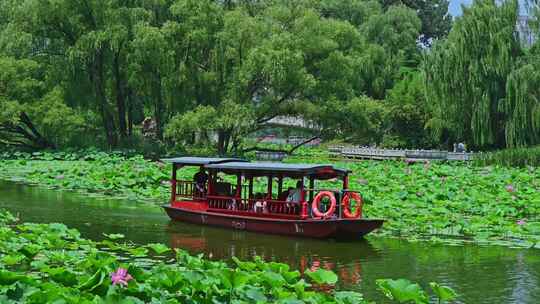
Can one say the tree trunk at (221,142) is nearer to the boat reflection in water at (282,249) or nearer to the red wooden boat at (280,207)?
the red wooden boat at (280,207)

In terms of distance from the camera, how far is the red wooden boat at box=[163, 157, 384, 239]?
507 inches

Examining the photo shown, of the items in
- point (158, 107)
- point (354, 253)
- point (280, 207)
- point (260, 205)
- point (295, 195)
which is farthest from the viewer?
point (158, 107)

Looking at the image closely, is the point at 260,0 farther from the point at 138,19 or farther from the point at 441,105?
the point at 441,105

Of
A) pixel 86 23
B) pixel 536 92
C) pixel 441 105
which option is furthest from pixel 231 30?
pixel 536 92

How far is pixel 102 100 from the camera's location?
30.4 metres

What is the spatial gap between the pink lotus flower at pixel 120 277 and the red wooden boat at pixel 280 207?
724cm

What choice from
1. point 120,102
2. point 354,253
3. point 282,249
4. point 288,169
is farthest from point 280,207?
point 120,102

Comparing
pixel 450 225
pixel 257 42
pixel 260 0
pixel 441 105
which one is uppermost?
pixel 260 0

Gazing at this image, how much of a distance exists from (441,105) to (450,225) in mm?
17428

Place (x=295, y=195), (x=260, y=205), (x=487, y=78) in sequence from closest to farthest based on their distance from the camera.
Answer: (x=295, y=195), (x=260, y=205), (x=487, y=78)

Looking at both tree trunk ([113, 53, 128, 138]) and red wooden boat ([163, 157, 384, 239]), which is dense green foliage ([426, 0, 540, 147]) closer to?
tree trunk ([113, 53, 128, 138])

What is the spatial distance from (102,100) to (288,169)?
18235 millimetres

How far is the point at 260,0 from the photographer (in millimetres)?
33500

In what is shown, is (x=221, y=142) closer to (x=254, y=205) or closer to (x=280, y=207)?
(x=254, y=205)
